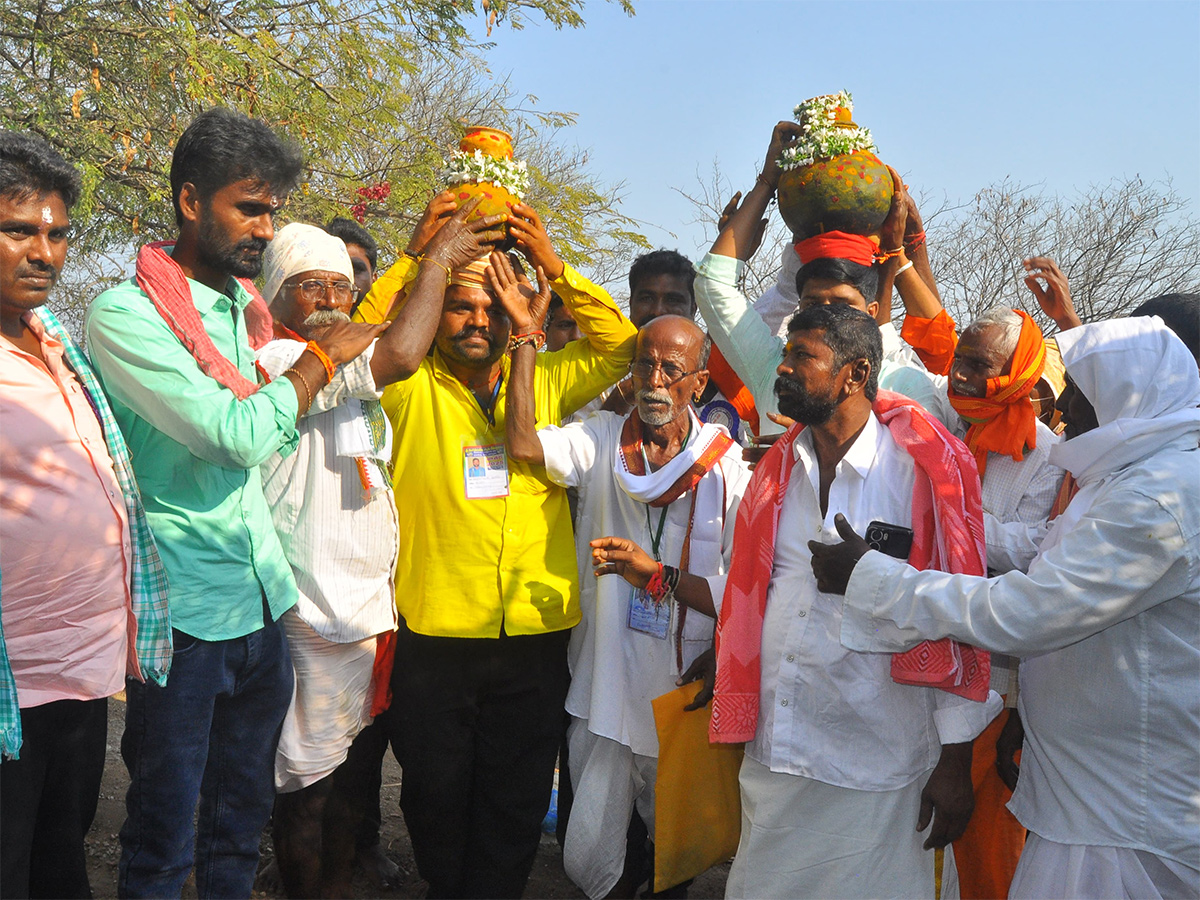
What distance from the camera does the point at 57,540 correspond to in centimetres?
252

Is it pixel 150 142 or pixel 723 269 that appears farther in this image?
pixel 150 142

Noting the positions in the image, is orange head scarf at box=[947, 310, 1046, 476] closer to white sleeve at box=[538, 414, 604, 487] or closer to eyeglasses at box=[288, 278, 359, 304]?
white sleeve at box=[538, 414, 604, 487]

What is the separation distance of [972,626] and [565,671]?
1.76 m

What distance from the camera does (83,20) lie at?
8.30 metres

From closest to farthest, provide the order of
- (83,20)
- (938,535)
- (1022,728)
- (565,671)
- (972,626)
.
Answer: (972,626) → (938,535) → (1022,728) → (565,671) → (83,20)

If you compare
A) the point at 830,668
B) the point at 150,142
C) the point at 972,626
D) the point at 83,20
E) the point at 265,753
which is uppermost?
the point at 83,20

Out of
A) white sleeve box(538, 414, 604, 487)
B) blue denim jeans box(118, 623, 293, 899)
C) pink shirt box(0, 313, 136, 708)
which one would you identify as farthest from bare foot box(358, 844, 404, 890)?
pink shirt box(0, 313, 136, 708)

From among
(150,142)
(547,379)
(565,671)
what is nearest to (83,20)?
(150,142)

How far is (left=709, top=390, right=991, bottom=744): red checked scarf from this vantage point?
2975 millimetres

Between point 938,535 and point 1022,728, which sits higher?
Result: point 938,535

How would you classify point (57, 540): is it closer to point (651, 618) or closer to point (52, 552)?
point (52, 552)

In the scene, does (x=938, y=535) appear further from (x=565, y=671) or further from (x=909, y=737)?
(x=565, y=671)

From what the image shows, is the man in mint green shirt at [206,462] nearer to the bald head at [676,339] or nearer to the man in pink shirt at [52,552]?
the man in pink shirt at [52,552]

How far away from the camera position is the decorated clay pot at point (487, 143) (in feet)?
12.6
